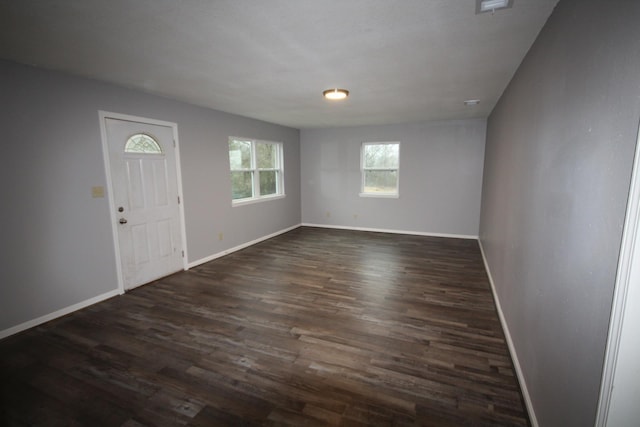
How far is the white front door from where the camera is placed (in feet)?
11.1

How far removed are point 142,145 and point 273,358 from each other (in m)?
3.03

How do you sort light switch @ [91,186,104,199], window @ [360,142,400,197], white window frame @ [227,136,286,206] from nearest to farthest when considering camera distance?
light switch @ [91,186,104,199], white window frame @ [227,136,286,206], window @ [360,142,400,197]

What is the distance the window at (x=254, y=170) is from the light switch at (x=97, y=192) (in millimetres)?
2101

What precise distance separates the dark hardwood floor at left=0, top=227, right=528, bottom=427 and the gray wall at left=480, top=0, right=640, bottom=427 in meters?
0.51

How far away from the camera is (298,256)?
16.0ft

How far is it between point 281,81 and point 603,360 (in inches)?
123

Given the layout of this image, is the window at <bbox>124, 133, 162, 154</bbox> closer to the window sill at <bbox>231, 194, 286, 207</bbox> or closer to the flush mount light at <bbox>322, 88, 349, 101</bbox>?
the window sill at <bbox>231, 194, 286, 207</bbox>

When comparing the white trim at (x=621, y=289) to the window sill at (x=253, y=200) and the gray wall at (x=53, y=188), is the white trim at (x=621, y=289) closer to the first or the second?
the gray wall at (x=53, y=188)

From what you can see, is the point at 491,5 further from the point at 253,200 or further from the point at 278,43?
the point at 253,200

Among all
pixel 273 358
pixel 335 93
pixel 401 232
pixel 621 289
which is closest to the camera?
pixel 621 289

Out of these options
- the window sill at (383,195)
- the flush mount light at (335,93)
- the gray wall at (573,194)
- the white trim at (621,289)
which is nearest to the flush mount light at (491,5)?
the gray wall at (573,194)

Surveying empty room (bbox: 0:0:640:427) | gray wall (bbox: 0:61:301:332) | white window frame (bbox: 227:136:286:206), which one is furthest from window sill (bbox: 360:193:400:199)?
gray wall (bbox: 0:61:301:332)

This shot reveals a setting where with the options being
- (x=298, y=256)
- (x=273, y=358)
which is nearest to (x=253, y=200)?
(x=298, y=256)

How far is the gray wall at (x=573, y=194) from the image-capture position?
97 centimetres
